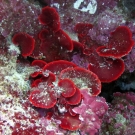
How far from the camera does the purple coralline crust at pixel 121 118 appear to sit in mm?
2809

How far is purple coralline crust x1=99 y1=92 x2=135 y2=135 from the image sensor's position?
111 inches

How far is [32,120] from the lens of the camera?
2.41 m

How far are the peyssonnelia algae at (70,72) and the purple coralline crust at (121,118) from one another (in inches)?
11.4

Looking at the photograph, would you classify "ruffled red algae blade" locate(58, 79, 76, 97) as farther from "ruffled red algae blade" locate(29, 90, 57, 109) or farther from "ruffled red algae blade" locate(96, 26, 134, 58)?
"ruffled red algae blade" locate(96, 26, 134, 58)

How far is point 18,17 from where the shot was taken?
274 cm

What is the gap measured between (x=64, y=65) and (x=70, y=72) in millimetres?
138

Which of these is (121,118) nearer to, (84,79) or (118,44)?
(84,79)

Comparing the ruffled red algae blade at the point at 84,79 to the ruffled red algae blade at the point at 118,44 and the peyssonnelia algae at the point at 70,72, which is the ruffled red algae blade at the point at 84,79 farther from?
the ruffled red algae blade at the point at 118,44

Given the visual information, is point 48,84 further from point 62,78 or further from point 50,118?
point 50,118

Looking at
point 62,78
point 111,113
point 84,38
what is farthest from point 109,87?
point 62,78

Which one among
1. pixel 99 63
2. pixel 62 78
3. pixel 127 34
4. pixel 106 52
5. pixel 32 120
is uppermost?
pixel 127 34

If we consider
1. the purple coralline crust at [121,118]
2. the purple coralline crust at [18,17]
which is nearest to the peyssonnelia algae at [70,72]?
the purple coralline crust at [18,17]

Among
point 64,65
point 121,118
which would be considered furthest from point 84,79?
point 121,118

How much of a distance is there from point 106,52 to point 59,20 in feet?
2.32
